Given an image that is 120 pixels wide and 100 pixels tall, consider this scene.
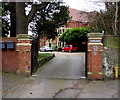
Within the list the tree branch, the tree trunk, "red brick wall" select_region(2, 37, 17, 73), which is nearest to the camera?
"red brick wall" select_region(2, 37, 17, 73)

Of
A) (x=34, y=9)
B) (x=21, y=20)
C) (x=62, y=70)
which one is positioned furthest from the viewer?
(x=34, y=9)

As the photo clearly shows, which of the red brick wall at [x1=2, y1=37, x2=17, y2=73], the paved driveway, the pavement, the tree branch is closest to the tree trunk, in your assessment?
the tree branch

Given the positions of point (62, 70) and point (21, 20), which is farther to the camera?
point (21, 20)

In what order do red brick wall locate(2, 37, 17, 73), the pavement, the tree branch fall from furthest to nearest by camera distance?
the tree branch, red brick wall locate(2, 37, 17, 73), the pavement

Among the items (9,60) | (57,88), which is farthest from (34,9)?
(57,88)

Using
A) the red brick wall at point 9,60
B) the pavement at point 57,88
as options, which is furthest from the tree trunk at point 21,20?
the pavement at point 57,88

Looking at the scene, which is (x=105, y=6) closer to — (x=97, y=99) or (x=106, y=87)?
(x=106, y=87)

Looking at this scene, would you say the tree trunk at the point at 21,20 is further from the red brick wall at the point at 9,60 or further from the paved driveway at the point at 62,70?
the red brick wall at the point at 9,60

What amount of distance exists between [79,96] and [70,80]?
2.41m

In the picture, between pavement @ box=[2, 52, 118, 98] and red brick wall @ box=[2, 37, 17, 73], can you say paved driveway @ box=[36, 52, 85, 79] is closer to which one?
pavement @ box=[2, 52, 118, 98]

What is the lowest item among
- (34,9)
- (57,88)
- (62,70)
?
(57,88)

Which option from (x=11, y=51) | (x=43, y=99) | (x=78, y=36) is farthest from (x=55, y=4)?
(x=78, y=36)

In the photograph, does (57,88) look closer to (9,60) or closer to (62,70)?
(9,60)

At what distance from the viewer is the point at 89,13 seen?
18.5 meters
